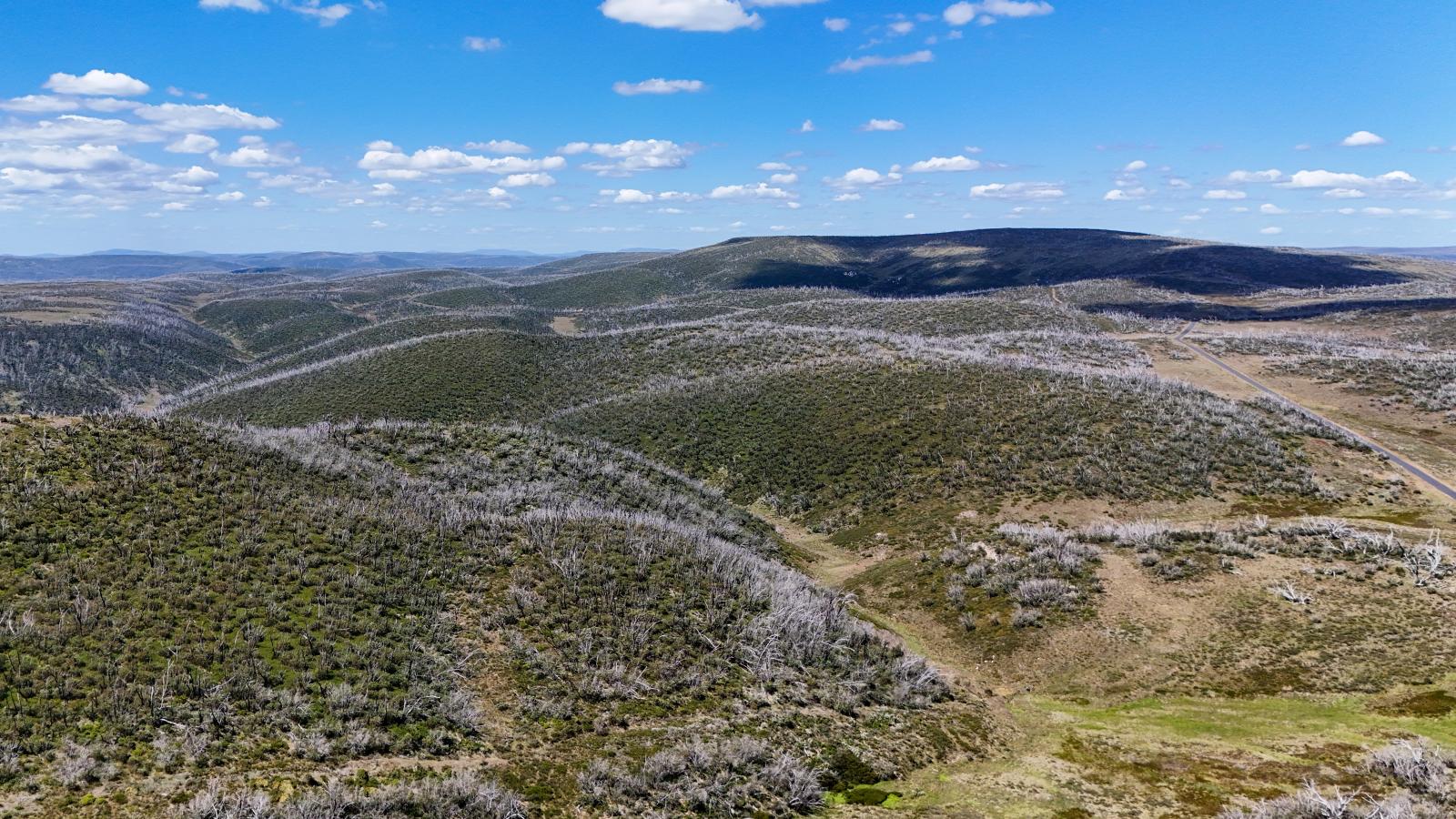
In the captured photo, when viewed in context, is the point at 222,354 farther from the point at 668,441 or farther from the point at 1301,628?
the point at 1301,628

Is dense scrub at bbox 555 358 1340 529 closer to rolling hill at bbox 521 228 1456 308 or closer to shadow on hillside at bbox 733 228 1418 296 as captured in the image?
shadow on hillside at bbox 733 228 1418 296

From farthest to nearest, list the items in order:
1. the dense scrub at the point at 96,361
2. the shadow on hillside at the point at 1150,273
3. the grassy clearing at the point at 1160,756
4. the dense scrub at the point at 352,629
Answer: the shadow on hillside at the point at 1150,273, the dense scrub at the point at 96,361, the grassy clearing at the point at 1160,756, the dense scrub at the point at 352,629

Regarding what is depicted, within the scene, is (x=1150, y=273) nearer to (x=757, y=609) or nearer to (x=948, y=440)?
(x=948, y=440)

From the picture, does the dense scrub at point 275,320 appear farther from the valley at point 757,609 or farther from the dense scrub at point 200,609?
the dense scrub at point 200,609

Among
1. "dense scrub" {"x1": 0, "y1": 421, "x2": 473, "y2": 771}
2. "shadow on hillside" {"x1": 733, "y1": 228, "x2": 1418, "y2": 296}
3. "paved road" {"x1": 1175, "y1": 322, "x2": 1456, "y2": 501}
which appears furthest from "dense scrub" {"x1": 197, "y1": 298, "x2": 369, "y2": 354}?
"paved road" {"x1": 1175, "y1": 322, "x2": 1456, "y2": 501}

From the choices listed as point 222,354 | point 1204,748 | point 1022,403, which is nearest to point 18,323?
point 222,354

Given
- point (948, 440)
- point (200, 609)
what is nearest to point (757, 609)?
point (200, 609)

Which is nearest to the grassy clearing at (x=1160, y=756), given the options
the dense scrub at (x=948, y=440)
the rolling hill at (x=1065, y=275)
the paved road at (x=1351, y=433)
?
the dense scrub at (x=948, y=440)

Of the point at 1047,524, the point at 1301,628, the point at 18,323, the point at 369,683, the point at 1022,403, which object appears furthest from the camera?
the point at 18,323

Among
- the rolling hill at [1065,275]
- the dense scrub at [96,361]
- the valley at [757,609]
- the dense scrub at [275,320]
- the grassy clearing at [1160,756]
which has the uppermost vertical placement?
the rolling hill at [1065,275]

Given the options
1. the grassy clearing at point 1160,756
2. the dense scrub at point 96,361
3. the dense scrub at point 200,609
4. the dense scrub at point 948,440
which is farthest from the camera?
the dense scrub at point 96,361

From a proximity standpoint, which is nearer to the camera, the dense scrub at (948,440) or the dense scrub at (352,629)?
the dense scrub at (352,629)
